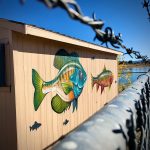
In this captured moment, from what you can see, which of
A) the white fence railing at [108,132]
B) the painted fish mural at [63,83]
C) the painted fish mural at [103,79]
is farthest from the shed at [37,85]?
the white fence railing at [108,132]

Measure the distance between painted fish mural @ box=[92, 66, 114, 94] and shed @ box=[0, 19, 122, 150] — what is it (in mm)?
1499

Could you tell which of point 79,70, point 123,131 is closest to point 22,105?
point 79,70

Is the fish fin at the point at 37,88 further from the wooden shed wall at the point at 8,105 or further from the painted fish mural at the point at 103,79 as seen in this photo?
the painted fish mural at the point at 103,79

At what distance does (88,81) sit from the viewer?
971cm

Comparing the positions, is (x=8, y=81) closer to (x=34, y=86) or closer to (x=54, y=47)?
(x=34, y=86)

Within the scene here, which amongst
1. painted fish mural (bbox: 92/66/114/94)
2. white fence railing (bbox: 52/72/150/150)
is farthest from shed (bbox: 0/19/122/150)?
white fence railing (bbox: 52/72/150/150)

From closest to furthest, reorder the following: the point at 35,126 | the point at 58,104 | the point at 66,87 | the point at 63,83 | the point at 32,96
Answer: the point at 32,96 < the point at 35,126 < the point at 58,104 < the point at 63,83 < the point at 66,87

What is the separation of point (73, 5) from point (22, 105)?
216 inches

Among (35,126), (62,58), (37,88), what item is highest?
(62,58)

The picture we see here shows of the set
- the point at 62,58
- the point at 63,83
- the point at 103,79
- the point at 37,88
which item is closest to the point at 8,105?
the point at 37,88

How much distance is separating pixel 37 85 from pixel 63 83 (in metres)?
1.52

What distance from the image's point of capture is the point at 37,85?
244 inches

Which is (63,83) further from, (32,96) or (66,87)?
(32,96)

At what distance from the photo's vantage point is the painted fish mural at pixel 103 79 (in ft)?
34.8
